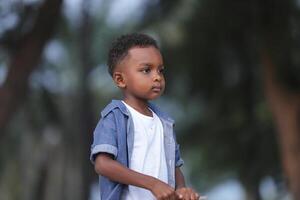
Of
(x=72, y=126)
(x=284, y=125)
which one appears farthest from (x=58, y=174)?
(x=284, y=125)

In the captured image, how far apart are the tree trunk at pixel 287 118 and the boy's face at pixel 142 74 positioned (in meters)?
11.2

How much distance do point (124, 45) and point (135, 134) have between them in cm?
40

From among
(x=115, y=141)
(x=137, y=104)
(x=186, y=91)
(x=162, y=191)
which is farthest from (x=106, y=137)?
(x=186, y=91)

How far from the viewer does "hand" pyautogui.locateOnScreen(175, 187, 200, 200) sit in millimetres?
3379

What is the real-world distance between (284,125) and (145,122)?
1152cm

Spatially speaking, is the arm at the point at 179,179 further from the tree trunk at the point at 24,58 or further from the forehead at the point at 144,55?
the tree trunk at the point at 24,58

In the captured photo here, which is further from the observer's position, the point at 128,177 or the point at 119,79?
the point at 119,79

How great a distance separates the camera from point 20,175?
27172 millimetres

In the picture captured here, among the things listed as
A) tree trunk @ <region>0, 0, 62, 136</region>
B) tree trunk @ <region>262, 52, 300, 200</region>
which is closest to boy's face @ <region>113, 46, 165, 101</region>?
tree trunk @ <region>0, 0, 62, 136</region>

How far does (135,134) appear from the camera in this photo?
3.75 metres

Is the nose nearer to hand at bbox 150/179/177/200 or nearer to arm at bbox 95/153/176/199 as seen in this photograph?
arm at bbox 95/153/176/199

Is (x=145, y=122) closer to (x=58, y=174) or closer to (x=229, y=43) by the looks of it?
(x=229, y=43)

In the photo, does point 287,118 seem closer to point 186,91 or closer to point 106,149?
point 186,91

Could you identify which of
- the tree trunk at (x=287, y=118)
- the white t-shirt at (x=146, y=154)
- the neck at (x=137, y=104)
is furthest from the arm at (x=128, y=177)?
the tree trunk at (x=287, y=118)
